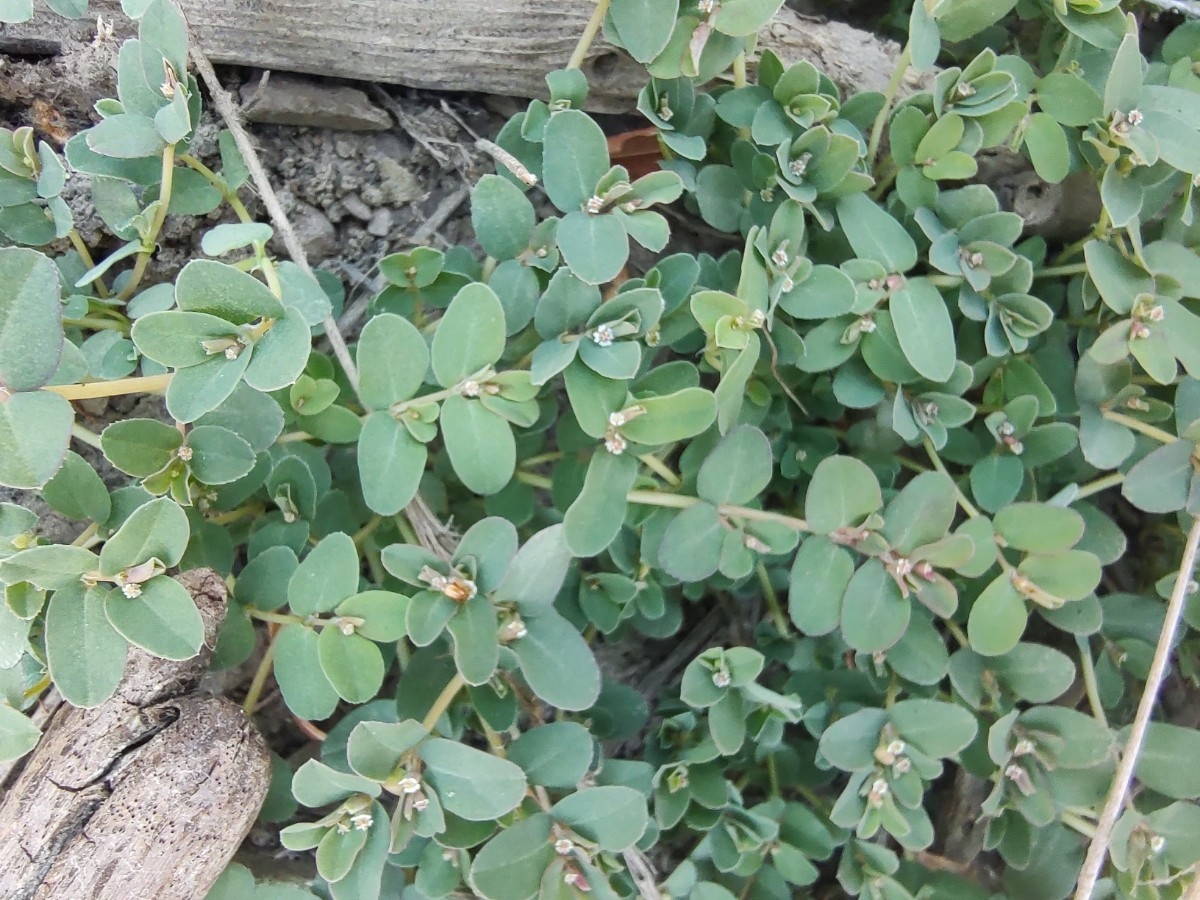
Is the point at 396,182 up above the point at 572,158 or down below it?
below

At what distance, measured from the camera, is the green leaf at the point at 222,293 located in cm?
120

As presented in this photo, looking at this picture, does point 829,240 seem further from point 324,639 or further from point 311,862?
point 311,862

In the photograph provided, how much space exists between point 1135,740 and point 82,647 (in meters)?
1.71

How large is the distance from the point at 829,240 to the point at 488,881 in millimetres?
1284

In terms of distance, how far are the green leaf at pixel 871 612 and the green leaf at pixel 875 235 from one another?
0.55 metres

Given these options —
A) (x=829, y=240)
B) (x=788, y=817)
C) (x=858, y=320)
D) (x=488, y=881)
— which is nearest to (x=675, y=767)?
(x=788, y=817)

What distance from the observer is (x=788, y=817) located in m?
1.71

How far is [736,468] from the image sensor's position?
146 cm

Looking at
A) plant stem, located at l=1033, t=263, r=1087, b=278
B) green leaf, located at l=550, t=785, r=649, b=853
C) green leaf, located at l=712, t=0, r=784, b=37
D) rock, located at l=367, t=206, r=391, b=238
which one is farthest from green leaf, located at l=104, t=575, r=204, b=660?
plant stem, located at l=1033, t=263, r=1087, b=278

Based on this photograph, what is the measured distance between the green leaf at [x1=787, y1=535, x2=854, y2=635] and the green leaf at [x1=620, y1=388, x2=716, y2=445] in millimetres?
308

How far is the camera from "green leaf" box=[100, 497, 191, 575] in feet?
3.98

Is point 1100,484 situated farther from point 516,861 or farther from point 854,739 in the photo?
point 516,861

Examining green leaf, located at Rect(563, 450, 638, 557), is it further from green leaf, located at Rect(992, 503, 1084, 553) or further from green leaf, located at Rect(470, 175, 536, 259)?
green leaf, located at Rect(992, 503, 1084, 553)

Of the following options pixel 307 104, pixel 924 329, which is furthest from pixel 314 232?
pixel 924 329
